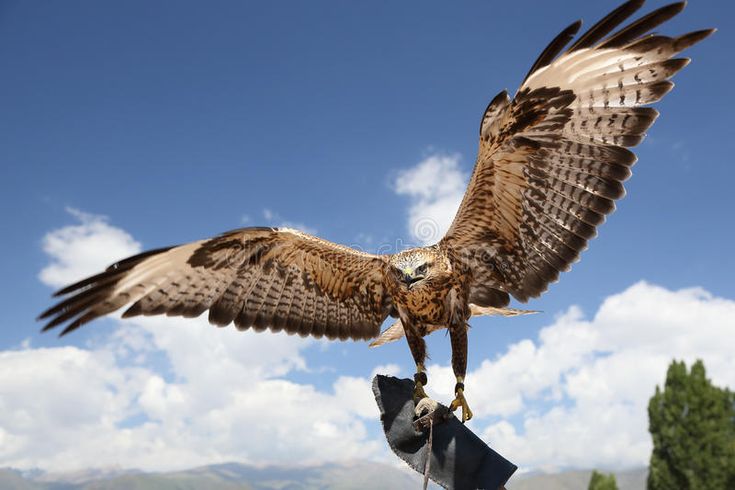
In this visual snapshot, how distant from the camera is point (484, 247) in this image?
506 cm

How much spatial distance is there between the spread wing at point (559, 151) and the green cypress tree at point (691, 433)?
28.8m

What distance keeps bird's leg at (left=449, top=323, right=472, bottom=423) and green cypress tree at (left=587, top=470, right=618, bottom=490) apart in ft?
103

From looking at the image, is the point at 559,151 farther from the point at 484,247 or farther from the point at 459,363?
the point at 459,363

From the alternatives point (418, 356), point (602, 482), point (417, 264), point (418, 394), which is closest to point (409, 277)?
point (417, 264)

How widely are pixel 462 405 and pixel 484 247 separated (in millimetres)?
1606

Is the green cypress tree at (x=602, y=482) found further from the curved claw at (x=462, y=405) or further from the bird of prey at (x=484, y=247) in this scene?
the curved claw at (x=462, y=405)

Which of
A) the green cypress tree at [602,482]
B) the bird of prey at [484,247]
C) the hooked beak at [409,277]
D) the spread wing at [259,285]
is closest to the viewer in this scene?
the hooked beak at [409,277]

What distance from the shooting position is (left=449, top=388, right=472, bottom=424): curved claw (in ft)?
12.8

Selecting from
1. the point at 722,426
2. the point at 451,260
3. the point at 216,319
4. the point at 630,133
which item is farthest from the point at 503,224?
the point at 722,426

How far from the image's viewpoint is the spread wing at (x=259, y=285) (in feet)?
16.5

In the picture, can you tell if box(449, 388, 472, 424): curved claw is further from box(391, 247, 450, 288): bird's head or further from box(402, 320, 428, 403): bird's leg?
box(391, 247, 450, 288): bird's head

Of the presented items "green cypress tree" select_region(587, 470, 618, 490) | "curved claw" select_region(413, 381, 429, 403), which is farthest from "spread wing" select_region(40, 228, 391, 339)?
"green cypress tree" select_region(587, 470, 618, 490)

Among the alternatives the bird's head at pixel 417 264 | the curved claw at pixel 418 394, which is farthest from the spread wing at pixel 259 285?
the curved claw at pixel 418 394

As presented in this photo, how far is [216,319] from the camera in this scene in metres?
5.23
